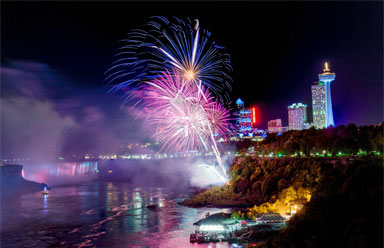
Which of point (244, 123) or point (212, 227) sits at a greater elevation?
point (244, 123)

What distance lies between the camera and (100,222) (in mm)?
23922

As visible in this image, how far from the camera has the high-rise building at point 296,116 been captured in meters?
86.3

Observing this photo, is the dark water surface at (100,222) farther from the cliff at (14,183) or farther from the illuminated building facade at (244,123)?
the illuminated building facade at (244,123)

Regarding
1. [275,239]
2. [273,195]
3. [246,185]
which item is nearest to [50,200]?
[246,185]

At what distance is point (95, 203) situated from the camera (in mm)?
31922

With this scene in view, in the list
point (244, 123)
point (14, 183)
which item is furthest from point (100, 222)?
point (244, 123)

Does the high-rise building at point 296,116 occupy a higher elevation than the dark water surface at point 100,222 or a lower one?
higher

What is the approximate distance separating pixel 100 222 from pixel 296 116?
70777mm

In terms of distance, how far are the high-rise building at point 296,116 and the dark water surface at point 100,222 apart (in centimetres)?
5820

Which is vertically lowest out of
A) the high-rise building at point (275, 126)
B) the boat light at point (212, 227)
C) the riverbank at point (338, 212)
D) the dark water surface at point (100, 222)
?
the dark water surface at point (100, 222)

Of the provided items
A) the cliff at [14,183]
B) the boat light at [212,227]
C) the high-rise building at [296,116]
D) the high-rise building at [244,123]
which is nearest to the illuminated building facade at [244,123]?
the high-rise building at [244,123]

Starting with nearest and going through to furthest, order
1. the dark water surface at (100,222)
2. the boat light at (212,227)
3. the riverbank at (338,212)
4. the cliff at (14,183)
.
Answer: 1. the riverbank at (338,212)
2. the boat light at (212,227)
3. the dark water surface at (100,222)
4. the cliff at (14,183)

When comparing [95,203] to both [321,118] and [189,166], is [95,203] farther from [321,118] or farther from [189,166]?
[321,118]

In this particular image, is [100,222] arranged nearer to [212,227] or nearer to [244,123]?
[212,227]
